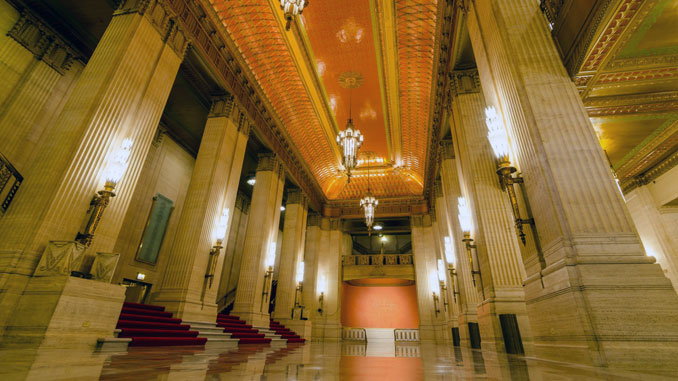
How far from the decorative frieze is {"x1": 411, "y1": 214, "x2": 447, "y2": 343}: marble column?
1470 cm

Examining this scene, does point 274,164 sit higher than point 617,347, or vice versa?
point 274,164

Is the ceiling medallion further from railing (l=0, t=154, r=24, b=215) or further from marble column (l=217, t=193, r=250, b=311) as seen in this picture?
marble column (l=217, t=193, r=250, b=311)

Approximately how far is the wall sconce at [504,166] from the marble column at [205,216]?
21.5 feet

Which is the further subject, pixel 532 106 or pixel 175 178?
pixel 175 178

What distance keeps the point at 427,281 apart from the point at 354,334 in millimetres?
5150

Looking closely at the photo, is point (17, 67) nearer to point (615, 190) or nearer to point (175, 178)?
point (175, 178)

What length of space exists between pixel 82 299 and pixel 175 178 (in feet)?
28.0

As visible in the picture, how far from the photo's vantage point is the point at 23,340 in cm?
A: 350

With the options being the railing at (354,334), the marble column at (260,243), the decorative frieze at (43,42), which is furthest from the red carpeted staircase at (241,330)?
the railing at (354,334)

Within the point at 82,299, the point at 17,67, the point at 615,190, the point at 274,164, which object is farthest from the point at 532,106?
the point at 17,67

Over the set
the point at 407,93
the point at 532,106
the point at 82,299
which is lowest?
the point at 82,299

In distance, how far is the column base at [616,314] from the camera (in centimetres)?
234

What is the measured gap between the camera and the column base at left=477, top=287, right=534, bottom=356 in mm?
4703

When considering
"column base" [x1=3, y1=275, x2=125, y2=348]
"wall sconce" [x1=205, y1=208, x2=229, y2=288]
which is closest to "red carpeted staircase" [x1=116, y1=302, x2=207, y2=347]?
"column base" [x1=3, y1=275, x2=125, y2=348]
